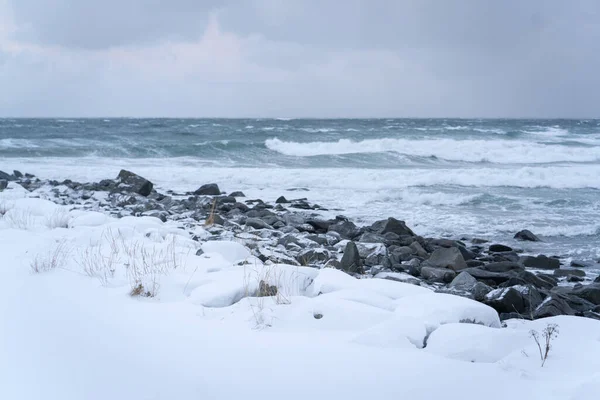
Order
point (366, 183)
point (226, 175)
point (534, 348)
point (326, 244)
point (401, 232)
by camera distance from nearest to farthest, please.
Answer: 1. point (534, 348)
2. point (326, 244)
3. point (401, 232)
4. point (366, 183)
5. point (226, 175)

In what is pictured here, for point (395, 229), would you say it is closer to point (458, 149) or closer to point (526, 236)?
point (526, 236)

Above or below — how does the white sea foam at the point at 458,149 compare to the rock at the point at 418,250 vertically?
above

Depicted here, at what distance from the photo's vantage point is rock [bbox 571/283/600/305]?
6344 millimetres

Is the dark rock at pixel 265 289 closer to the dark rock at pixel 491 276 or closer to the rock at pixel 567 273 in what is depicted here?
the dark rock at pixel 491 276

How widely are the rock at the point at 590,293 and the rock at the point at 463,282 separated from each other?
1.33 m

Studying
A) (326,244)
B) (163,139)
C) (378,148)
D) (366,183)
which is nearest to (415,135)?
(378,148)

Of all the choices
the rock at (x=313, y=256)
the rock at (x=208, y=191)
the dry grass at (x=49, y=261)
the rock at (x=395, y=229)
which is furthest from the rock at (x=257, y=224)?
the rock at (x=208, y=191)


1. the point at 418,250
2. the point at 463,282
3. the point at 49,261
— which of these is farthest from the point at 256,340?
the point at 418,250

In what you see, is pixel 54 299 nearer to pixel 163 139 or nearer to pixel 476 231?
pixel 476 231

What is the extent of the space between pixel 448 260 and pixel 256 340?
495 cm

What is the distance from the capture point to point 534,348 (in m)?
3.28

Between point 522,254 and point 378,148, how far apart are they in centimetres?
2522

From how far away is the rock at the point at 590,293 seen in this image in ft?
20.8

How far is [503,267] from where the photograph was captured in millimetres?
7707
